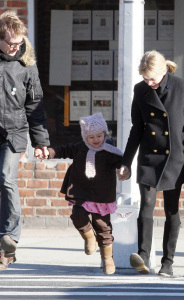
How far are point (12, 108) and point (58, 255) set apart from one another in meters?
1.89

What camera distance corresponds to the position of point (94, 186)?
24.7ft

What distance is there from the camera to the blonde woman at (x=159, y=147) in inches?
288

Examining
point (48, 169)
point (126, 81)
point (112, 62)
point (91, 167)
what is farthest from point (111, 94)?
point (91, 167)

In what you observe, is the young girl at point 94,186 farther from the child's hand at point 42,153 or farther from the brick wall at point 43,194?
the brick wall at point 43,194

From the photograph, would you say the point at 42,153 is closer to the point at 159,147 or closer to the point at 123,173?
the point at 123,173

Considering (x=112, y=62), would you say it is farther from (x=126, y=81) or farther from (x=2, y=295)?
(x=2, y=295)

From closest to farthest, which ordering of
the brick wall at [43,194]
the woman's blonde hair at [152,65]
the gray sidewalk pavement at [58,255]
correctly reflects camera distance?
the woman's blonde hair at [152,65] < the gray sidewalk pavement at [58,255] < the brick wall at [43,194]

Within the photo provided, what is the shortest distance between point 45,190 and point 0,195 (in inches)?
122

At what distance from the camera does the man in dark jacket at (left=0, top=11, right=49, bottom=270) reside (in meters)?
7.29

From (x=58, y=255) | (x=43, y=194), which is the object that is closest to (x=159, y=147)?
(x=58, y=255)

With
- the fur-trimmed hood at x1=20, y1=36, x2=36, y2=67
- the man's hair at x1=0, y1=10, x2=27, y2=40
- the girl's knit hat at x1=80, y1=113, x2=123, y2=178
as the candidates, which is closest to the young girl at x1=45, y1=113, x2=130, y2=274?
the girl's knit hat at x1=80, y1=113, x2=123, y2=178

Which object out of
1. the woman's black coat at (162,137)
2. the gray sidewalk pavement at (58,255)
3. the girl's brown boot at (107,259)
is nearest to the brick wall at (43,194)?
the gray sidewalk pavement at (58,255)

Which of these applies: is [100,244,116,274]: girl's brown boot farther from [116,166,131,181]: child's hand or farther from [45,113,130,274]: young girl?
[116,166,131,181]: child's hand

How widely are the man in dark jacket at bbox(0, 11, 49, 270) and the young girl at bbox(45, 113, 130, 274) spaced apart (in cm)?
38
